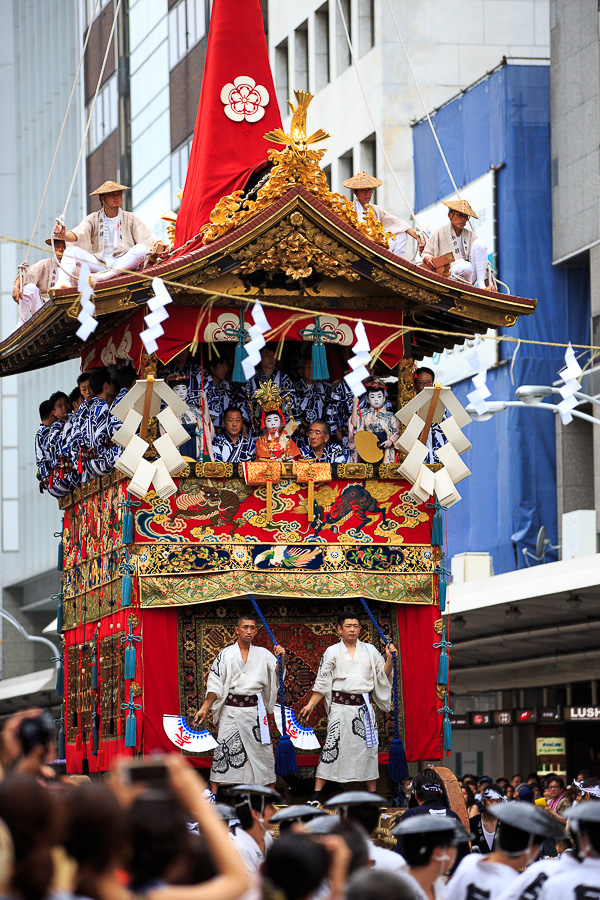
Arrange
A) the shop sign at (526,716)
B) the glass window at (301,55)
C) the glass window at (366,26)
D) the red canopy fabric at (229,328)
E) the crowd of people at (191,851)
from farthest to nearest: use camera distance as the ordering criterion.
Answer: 1. the glass window at (301,55)
2. the glass window at (366,26)
3. the shop sign at (526,716)
4. the red canopy fabric at (229,328)
5. the crowd of people at (191,851)

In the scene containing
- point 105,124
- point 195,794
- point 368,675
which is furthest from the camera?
point 105,124

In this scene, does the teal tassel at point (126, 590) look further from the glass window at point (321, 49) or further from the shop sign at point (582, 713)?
the glass window at point (321, 49)

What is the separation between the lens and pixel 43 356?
43.2 ft

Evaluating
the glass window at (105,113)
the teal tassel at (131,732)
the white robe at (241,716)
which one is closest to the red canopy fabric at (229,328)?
the white robe at (241,716)

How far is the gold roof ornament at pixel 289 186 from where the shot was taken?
11.3 meters

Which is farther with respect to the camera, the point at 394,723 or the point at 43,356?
the point at 43,356

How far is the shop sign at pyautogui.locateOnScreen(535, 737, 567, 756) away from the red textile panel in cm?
1099

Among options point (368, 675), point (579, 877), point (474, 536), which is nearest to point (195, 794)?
point (579, 877)

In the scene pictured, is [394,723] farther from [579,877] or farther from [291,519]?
[579,877]

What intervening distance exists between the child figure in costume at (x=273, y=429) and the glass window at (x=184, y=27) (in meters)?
21.2

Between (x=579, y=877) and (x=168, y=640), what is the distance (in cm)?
631

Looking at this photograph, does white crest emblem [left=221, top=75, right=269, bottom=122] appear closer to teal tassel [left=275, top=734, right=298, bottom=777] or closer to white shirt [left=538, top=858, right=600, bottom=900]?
teal tassel [left=275, top=734, right=298, bottom=777]

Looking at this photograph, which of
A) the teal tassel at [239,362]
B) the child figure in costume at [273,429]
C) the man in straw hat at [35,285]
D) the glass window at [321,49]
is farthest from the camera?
the glass window at [321,49]

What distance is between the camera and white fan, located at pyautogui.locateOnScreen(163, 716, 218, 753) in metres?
10.9
